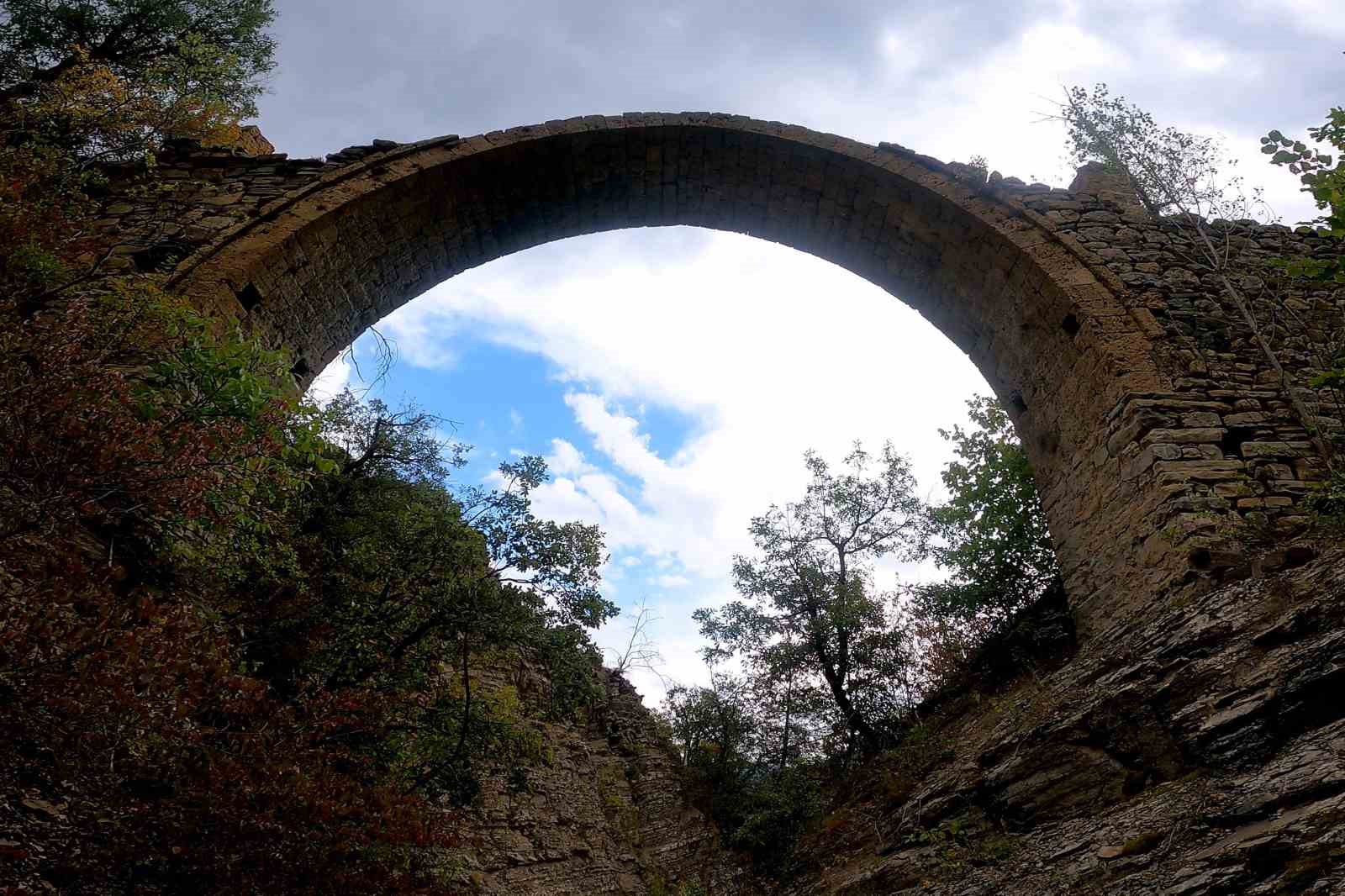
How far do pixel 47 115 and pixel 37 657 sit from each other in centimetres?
666

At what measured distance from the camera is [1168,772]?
4035 mm

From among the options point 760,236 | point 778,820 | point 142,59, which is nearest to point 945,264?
point 760,236

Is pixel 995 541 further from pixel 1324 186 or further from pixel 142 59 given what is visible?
pixel 142 59

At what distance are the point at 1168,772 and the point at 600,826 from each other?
765 cm

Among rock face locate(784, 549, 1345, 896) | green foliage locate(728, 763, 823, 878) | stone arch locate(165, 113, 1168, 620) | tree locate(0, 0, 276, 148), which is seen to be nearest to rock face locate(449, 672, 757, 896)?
green foliage locate(728, 763, 823, 878)

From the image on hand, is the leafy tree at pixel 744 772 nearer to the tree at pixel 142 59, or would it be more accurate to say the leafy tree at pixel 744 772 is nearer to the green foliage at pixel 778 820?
the green foliage at pixel 778 820

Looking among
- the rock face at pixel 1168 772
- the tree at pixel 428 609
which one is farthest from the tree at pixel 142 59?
the rock face at pixel 1168 772

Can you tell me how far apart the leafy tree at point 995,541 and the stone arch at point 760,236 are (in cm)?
214

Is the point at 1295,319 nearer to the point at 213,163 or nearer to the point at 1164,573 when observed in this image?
Result: the point at 1164,573

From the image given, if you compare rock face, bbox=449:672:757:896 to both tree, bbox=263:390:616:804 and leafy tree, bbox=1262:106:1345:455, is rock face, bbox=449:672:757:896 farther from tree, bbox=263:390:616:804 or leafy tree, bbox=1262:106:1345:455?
leafy tree, bbox=1262:106:1345:455

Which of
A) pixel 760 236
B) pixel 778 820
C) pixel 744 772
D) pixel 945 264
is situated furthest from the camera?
pixel 744 772

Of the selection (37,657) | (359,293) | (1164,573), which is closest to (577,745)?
(359,293)

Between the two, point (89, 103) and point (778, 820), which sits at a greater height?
point (89, 103)

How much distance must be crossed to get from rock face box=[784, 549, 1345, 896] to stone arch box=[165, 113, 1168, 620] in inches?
71.2
